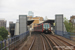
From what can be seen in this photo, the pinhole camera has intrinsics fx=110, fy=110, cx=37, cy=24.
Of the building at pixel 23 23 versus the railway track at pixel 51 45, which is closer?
the railway track at pixel 51 45

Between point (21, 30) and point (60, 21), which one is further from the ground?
point (60, 21)

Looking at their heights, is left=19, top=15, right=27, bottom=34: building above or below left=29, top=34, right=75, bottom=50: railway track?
above

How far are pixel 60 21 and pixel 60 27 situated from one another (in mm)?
1695

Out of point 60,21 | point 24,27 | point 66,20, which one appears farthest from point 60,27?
point 66,20

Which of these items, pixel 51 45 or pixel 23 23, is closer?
pixel 51 45

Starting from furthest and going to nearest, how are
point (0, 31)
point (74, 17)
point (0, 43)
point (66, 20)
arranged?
point (74, 17), point (66, 20), point (0, 31), point (0, 43)

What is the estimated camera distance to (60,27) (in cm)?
3117

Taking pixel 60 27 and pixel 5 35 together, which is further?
pixel 5 35

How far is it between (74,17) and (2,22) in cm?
13798

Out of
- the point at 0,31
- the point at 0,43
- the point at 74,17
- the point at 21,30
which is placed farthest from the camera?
the point at 74,17

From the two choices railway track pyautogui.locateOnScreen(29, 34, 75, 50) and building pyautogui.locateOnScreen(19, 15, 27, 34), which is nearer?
railway track pyautogui.locateOnScreen(29, 34, 75, 50)

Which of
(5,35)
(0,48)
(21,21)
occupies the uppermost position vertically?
(21,21)

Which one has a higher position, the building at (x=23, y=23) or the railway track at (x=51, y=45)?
the building at (x=23, y=23)

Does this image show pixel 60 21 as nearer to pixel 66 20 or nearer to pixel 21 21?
pixel 21 21
